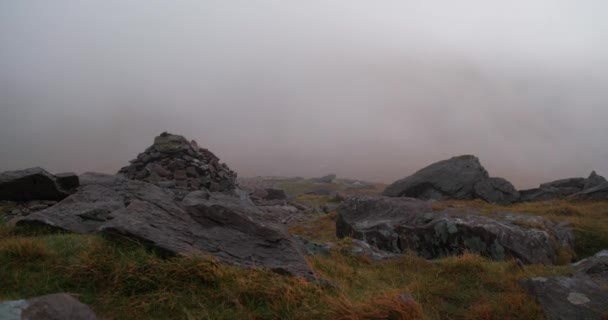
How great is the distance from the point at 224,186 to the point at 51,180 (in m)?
9.94

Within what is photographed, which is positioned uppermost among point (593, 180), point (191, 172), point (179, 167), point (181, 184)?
point (179, 167)

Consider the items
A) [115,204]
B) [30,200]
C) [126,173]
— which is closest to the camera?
[115,204]

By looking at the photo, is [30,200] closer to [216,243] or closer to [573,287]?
[216,243]

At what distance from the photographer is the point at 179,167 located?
75.4 feet

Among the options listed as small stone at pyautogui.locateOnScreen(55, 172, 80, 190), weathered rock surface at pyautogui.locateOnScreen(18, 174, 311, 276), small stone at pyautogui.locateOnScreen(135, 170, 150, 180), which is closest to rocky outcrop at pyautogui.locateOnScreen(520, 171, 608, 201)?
small stone at pyautogui.locateOnScreen(135, 170, 150, 180)

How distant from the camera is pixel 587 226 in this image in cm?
1558

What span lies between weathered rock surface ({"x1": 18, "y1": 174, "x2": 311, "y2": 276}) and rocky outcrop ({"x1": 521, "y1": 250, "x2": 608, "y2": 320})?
13.0 ft

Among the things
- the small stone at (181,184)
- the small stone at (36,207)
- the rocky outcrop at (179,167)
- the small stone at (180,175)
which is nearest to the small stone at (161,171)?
the rocky outcrop at (179,167)

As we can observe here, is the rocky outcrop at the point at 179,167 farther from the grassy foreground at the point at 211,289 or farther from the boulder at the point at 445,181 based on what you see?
the grassy foreground at the point at 211,289

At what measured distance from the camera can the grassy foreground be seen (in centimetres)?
559

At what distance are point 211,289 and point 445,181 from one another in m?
25.6

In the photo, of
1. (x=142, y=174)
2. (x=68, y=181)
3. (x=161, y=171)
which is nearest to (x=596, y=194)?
(x=161, y=171)

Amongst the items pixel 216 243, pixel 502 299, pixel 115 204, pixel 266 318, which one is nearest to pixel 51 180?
pixel 115 204

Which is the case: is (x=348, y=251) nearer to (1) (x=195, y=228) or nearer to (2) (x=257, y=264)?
(2) (x=257, y=264)
